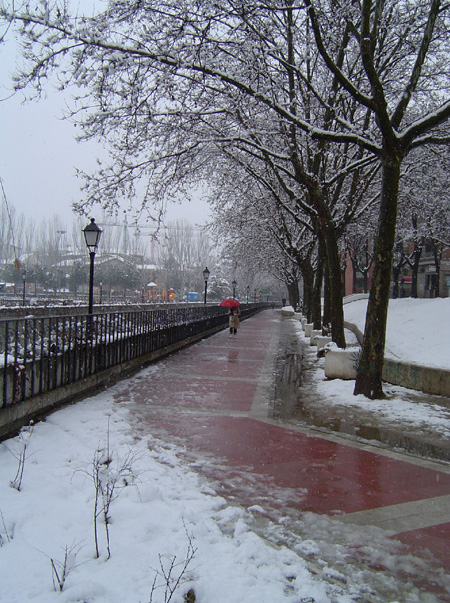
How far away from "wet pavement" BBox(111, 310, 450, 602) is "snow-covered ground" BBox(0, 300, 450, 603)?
1.0 inches

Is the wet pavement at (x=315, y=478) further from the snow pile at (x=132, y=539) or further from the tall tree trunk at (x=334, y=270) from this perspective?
the tall tree trunk at (x=334, y=270)

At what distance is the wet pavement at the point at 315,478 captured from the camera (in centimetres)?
329

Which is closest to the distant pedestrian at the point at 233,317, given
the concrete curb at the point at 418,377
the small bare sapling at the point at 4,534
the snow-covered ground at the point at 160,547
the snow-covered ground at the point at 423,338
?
the snow-covered ground at the point at 423,338

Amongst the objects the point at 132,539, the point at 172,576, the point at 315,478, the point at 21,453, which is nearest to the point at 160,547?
the point at 132,539

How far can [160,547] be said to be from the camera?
3.32 meters

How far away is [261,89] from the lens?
382 inches

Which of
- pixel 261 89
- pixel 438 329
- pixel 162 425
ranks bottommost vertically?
pixel 162 425

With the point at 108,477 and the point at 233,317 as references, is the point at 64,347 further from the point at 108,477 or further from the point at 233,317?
the point at 233,317

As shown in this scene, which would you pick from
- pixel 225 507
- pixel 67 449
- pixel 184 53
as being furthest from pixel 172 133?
pixel 225 507

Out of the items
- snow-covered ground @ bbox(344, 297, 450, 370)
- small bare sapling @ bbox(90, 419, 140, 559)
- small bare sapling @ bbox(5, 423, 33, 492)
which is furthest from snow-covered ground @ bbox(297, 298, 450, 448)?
small bare sapling @ bbox(5, 423, 33, 492)

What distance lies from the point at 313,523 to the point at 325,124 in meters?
11.0

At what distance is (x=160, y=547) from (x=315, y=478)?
1.96 meters

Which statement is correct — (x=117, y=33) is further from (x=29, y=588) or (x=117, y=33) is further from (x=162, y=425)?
(x=29, y=588)

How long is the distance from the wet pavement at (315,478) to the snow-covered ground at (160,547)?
27mm
